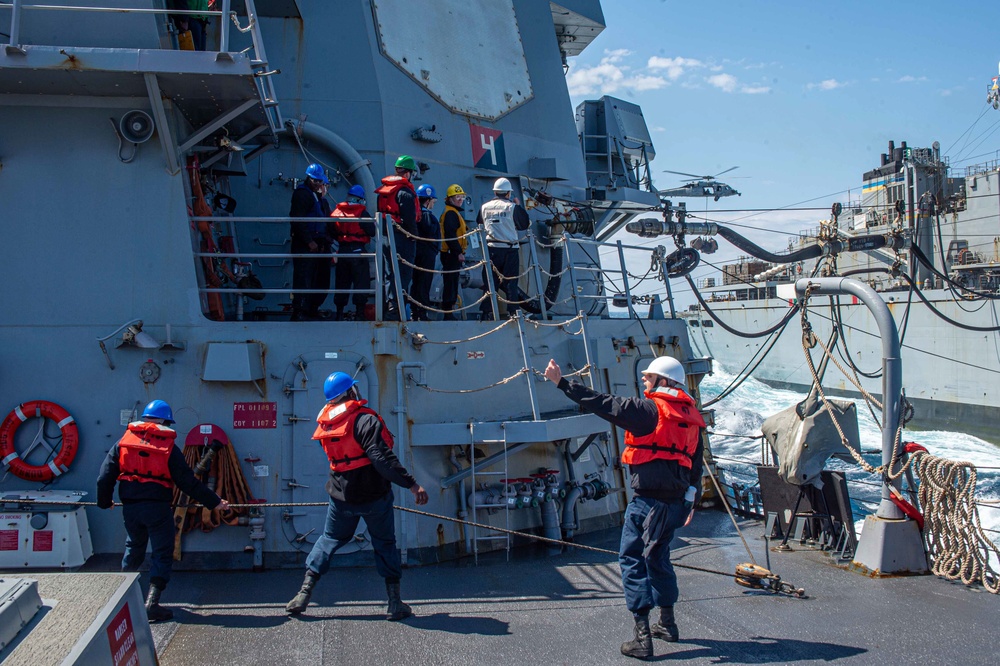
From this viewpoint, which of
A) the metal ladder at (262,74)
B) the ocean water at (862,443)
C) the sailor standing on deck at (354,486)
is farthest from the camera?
the ocean water at (862,443)

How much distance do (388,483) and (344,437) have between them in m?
0.41

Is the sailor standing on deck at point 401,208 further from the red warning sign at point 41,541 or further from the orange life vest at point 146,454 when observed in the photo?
the red warning sign at point 41,541

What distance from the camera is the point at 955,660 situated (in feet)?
13.7

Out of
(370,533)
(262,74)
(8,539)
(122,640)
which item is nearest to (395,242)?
(262,74)

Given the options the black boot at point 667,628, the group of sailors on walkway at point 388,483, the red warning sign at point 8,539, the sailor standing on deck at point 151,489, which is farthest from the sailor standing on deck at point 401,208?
the black boot at point 667,628

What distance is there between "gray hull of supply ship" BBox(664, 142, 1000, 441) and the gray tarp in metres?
16.2

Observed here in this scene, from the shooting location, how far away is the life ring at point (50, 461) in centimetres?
573

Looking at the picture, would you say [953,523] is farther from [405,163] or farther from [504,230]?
[405,163]

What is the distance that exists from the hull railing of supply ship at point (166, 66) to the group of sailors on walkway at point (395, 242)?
0.85 metres

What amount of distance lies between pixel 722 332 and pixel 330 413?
1650 inches

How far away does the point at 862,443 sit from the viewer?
2522 centimetres

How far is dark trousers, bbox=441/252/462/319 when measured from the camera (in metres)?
7.18

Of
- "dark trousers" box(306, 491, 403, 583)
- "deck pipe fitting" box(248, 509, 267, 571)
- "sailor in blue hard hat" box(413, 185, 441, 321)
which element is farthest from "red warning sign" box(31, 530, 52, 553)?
"sailor in blue hard hat" box(413, 185, 441, 321)

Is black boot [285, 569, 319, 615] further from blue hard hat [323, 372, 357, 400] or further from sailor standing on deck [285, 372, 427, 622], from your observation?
blue hard hat [323, 372, 357, 400]
